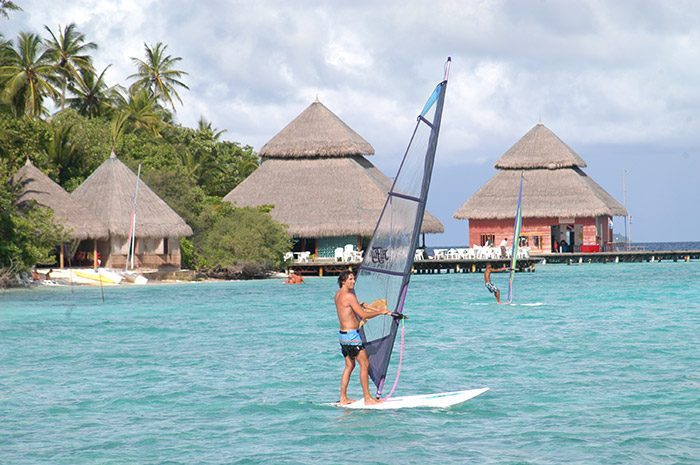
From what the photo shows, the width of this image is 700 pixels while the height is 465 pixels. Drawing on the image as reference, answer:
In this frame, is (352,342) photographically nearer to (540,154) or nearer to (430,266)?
(430,266)

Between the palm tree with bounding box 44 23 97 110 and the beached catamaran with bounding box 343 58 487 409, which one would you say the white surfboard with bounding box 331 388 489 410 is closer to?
the beached catamaran with bounding box 343 58 487 409

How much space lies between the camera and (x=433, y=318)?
2723 cm

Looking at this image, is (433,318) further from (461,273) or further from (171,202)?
(461,273)

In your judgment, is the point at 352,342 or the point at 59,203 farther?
the point at 59,203

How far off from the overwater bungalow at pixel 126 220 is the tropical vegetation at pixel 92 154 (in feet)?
6.21

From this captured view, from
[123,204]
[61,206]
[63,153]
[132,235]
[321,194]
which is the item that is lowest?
[132,235]

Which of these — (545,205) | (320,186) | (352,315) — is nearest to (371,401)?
(352,315)

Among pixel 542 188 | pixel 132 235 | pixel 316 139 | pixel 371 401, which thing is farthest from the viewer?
pixel 542 188

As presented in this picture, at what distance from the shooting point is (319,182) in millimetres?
54625

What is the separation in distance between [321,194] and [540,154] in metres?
16.6

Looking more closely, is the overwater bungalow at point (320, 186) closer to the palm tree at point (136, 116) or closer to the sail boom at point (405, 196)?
the palm tree at point (136, 116)

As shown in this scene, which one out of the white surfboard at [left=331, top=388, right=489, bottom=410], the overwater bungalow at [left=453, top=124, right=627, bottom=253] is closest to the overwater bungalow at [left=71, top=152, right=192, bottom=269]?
the overwater bungalow at [left=453, top=124, right=627, bottom=253]

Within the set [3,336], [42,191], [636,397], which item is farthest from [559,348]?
[42,191]

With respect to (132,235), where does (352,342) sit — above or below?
below
